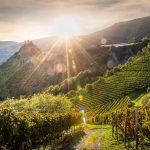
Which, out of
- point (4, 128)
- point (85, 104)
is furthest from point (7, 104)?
point (85, 104)

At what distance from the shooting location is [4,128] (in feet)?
79.1

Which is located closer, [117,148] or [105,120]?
[117,148]

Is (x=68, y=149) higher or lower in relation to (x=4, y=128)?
lower

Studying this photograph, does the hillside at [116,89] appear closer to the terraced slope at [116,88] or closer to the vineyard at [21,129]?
the terraced slope at [116,88]

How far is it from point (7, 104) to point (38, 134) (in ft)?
38.4

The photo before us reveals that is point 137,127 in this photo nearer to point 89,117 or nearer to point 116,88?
point 89,117

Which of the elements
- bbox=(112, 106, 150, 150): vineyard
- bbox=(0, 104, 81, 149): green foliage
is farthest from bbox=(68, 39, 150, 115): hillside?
bbox=(0, 104, 81, 149): green foliage

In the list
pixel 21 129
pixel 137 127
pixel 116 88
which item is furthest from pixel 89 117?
pixel 21 129

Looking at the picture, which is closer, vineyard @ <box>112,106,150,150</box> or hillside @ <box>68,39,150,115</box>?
vineyard @ <box>112,106,150,150</box>

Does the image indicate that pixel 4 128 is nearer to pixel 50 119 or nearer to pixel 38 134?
pixel 38 134

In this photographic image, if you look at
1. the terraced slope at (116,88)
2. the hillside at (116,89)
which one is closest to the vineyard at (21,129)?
the hillside at (116,89)

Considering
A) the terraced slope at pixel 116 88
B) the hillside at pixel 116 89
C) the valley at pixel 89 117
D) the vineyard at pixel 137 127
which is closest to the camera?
the valley at pixel 89 117

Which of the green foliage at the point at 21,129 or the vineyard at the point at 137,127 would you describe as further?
the vineyard at the point at 137,127

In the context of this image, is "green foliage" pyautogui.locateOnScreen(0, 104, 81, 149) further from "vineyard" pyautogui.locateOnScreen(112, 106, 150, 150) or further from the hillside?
the hillside
